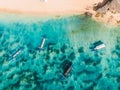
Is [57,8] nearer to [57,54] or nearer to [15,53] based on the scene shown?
[57,54]

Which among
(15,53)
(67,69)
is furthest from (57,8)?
(67,69)

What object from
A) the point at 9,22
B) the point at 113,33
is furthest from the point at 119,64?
the point at 9,22

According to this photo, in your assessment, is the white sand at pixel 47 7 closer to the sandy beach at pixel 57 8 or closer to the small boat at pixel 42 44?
the sandy beach at pixel 57 8

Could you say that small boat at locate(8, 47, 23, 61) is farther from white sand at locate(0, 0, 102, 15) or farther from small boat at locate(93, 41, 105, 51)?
small boat at locate(93, 41, 105, 51)

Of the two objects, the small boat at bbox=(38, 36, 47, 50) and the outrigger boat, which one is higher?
the small boat at bbox=(38, 36, 47, 50)

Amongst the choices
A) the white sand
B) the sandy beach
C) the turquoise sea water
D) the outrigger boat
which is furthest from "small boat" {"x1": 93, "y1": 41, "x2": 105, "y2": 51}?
the white sand

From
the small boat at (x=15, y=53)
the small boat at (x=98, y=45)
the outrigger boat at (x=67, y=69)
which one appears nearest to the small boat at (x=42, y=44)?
the small boat at (x=15, y=53)
